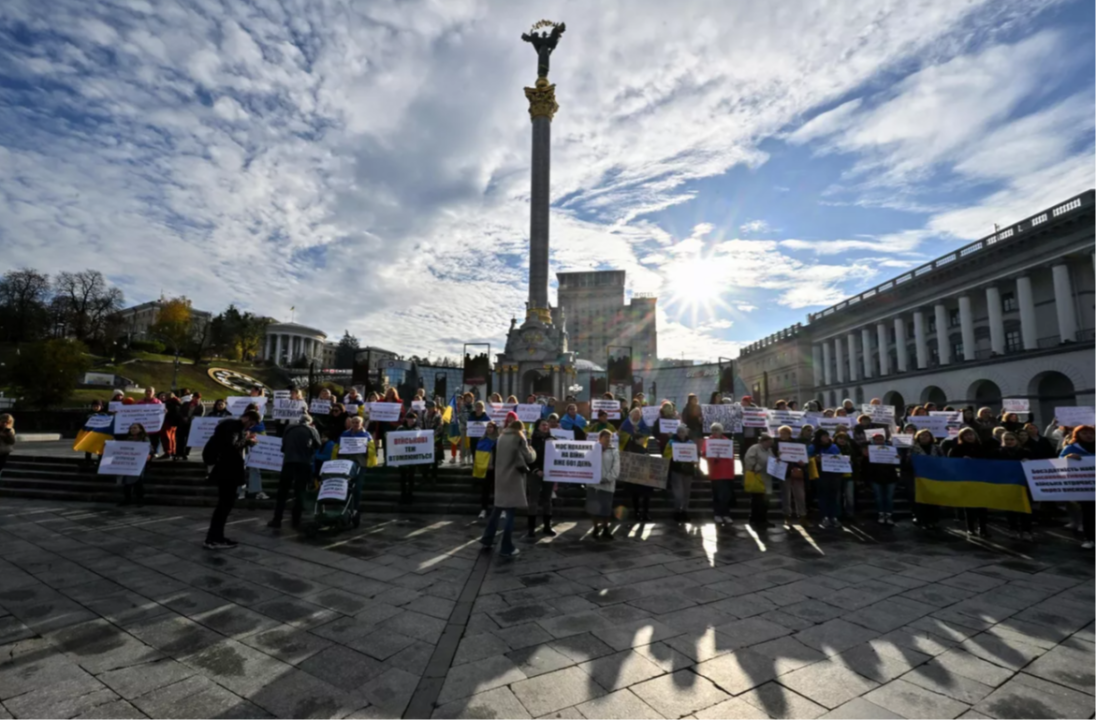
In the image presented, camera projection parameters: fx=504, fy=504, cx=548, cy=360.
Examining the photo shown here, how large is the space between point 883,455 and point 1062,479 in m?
2.57

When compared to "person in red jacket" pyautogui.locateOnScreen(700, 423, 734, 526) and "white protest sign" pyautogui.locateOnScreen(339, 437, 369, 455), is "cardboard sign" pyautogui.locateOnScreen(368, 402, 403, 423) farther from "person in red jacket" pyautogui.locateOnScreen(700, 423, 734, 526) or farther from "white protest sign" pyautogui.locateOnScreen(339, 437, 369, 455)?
"person in red jacket" pyautogui.locateOnScreen(700, 423, 734, 526)

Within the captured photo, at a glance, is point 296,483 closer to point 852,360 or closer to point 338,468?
point 338,468

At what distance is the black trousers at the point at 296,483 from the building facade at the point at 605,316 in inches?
4321

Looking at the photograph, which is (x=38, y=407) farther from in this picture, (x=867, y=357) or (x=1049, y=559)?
(x=867, y=357)

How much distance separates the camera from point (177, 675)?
395 centimetres

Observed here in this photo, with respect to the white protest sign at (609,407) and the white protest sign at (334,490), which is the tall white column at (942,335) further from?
the white protest sign at (334,490)

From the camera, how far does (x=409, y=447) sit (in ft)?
36.0

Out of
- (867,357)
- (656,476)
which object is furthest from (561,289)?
(656,476)

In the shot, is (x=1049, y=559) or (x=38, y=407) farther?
(x=38, y=407)

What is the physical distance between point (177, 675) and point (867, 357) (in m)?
68.6

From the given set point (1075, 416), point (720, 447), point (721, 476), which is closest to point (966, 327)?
point (1075, 416)

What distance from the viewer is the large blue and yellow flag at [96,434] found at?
511 inches

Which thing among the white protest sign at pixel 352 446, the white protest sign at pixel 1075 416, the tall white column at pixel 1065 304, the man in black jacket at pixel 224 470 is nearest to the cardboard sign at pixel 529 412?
the white protest sign at pixel 352 446

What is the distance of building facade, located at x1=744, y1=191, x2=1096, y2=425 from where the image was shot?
117ft
